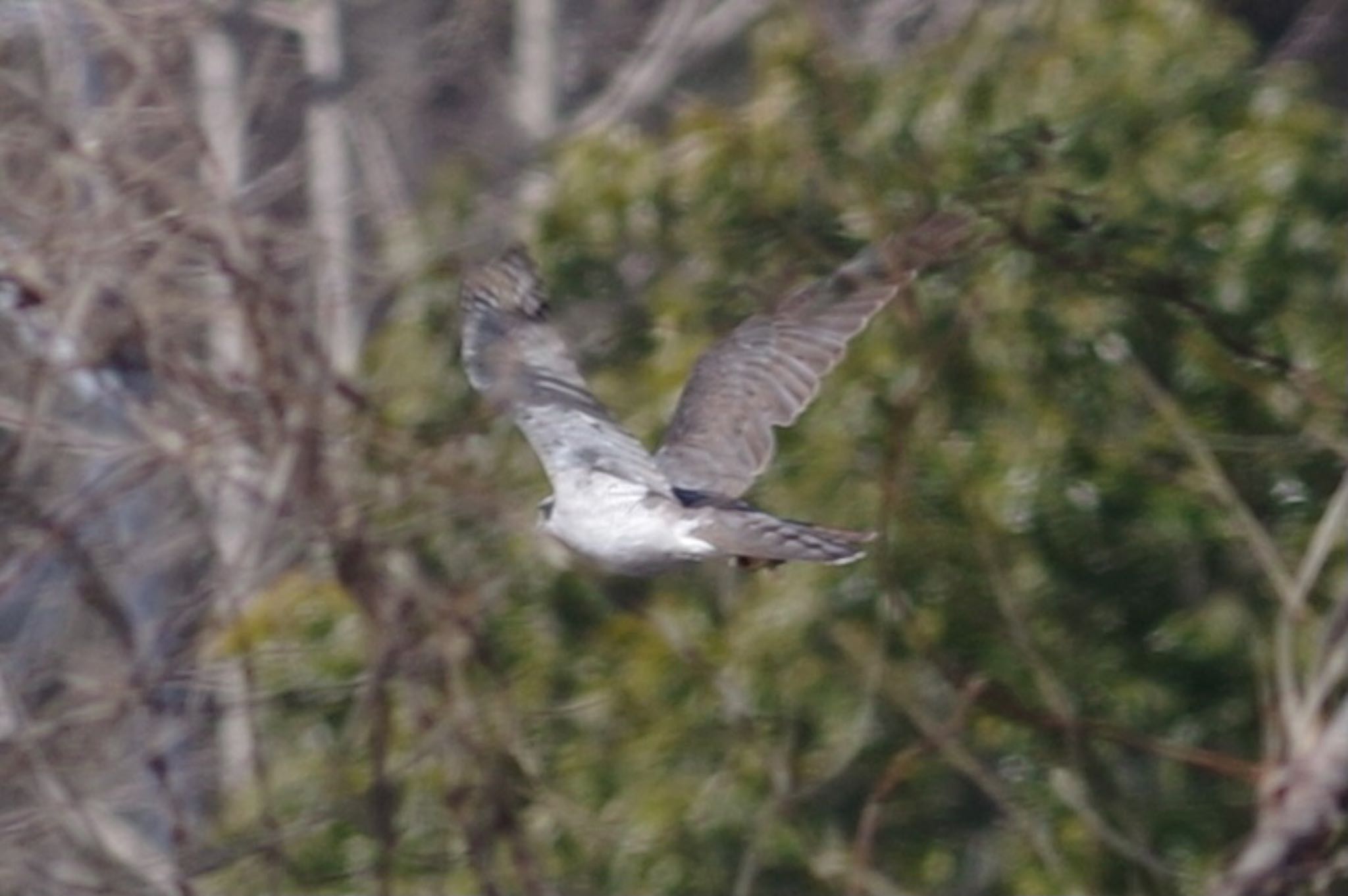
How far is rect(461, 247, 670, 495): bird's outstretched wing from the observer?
16.2 feet

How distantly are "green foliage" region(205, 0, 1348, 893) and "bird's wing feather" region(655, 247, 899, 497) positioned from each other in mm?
317

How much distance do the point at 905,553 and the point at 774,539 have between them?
1.60 m

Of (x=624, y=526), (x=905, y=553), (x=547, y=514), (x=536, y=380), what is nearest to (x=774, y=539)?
(x=624, y=526)

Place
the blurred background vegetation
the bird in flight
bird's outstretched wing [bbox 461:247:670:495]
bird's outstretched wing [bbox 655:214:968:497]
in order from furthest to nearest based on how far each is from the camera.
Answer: the blurred background vegetation → bird's outstretched wing [bbox 655:214:968:497] → bird's outstretched wing [bbox 461:247:670:495] → the bird in flight

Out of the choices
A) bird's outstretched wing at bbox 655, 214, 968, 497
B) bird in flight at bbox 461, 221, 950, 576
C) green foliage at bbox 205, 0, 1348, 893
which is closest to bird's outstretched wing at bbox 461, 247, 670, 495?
bird in flight at bbox 461, 221, 950, 576

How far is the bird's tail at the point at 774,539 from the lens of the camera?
4.57 metres

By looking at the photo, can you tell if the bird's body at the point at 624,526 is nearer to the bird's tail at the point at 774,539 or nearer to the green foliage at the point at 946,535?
the bird's tail at the point at 774,539

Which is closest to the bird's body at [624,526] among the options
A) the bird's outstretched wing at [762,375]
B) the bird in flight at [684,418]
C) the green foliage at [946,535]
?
the bird in flight at [684,418]

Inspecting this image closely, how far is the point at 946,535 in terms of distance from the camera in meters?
6.23

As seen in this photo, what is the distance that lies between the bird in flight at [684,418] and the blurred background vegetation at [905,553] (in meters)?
0.37

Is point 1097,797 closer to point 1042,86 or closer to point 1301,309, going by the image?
point 1301,309

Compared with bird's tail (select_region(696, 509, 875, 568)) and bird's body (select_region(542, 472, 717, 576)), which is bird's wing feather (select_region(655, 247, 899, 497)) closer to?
bird's body (select_region(542, 472, 717, 576))

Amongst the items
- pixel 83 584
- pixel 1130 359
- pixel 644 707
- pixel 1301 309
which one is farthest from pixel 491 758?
pixel 1301 309

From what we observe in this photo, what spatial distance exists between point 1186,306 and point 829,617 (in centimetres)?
99
